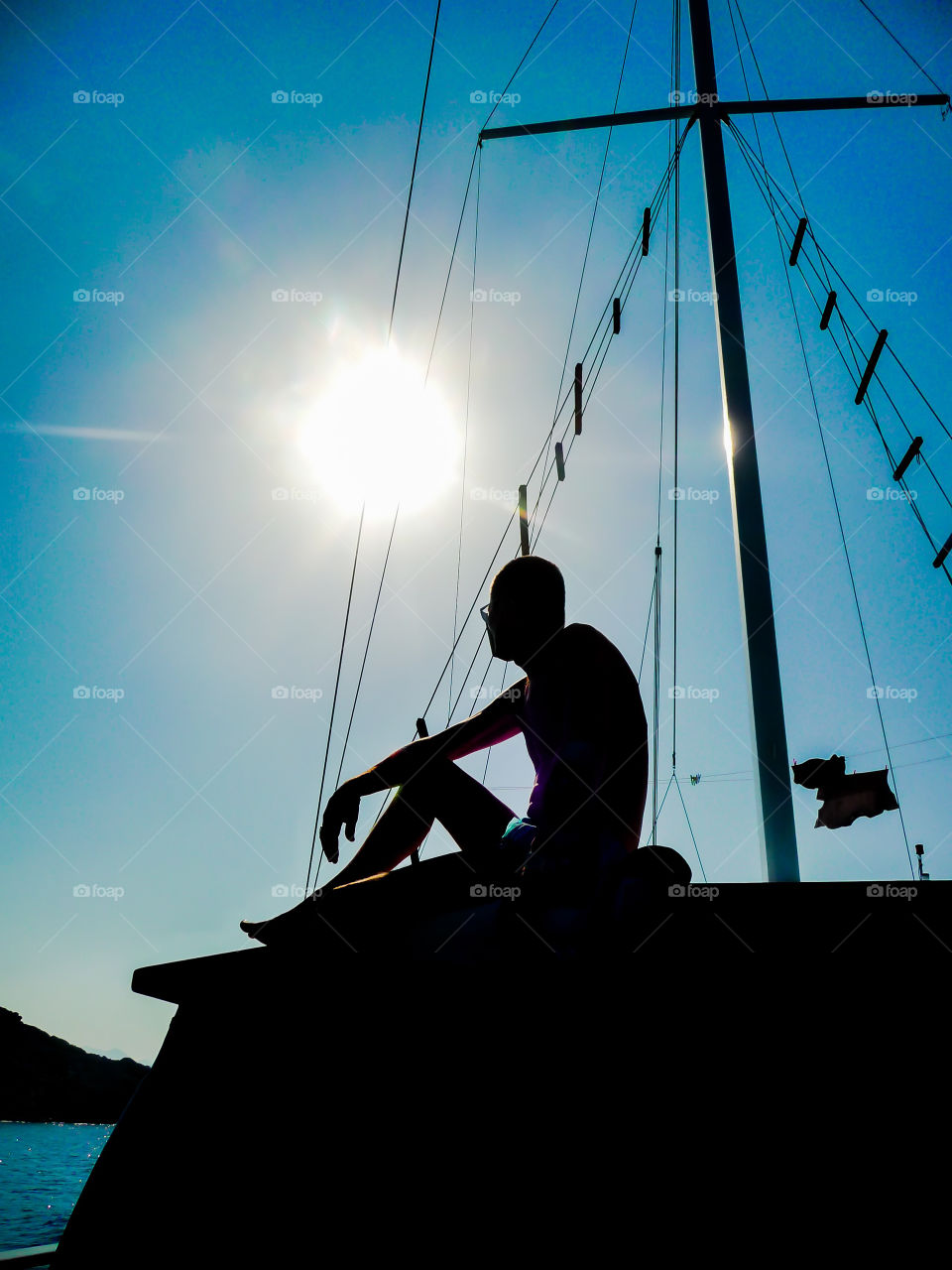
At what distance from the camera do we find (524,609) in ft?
6.75

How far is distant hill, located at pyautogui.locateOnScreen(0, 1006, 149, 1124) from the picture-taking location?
10262 centimetres

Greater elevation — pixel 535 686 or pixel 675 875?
pixel 535 686

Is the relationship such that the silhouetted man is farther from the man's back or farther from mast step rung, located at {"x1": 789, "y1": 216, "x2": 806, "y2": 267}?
mast step rung, located at {"x1": 789, "y1": 216, "x2": 806, "y2": 267}

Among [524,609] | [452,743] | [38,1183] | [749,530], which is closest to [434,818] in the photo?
[452,743]

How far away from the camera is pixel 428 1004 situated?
1.47 meters

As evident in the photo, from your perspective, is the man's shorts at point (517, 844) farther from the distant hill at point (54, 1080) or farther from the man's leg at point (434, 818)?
the distant hill at point (54, 1080)

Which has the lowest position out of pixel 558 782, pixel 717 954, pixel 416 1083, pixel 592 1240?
pixel 592 1240

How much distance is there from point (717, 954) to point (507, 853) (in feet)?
2.06

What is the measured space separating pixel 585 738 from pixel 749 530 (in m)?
3.33

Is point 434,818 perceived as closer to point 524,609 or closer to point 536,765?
point 536,765

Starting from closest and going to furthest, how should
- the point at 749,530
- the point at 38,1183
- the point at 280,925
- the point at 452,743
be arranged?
the point at 280,925 → the point at 452,743 → the point at 749,530 → the point at 38,1183

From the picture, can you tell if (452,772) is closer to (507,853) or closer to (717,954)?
(507,853)

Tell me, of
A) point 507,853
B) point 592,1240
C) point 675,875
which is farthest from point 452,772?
point 592,1240

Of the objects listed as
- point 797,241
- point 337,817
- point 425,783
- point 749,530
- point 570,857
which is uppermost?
point 797,241
